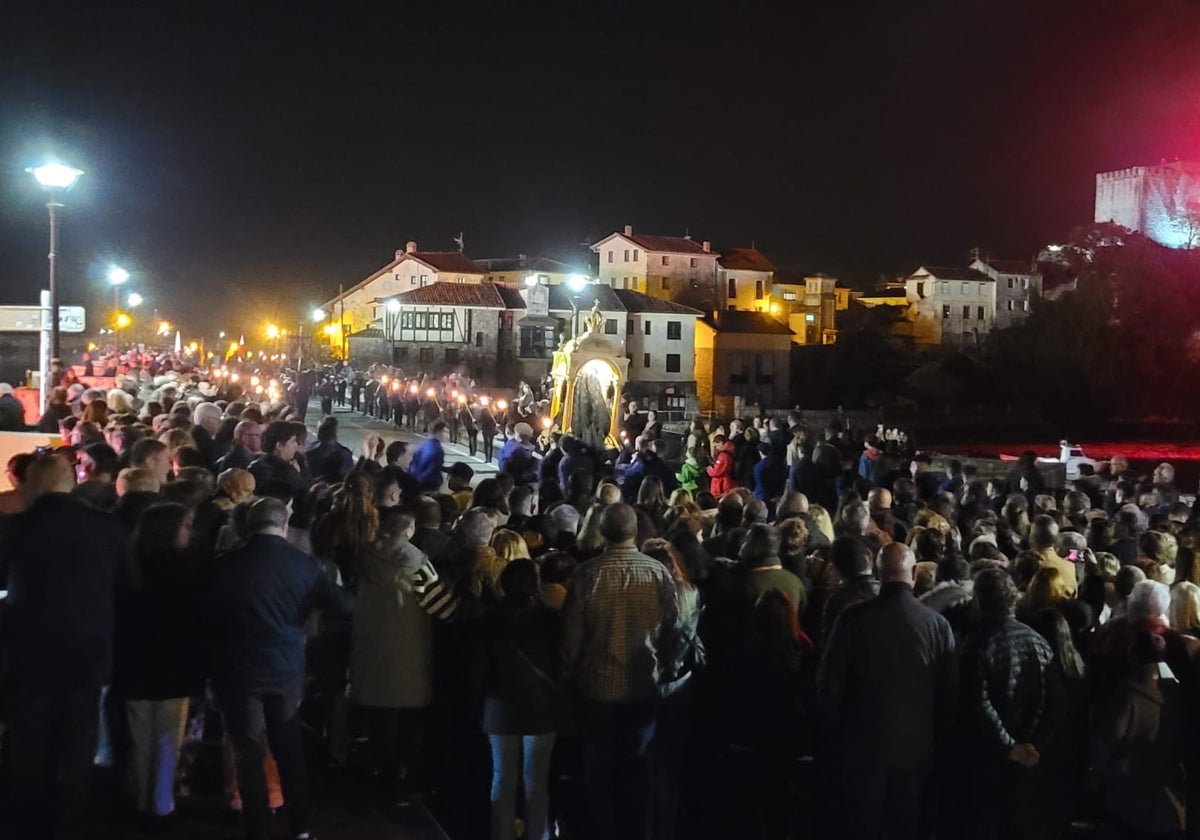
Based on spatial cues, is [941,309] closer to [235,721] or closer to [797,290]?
[797,290]

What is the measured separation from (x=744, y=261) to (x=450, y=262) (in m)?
22.3

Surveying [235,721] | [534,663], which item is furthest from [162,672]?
[534,663]

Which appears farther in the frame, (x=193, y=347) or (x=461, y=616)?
(x=193, y=347)

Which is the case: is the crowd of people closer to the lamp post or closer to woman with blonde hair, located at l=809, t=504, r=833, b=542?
woman with blonde hair, located at l=809, t=504, r=833, b=542

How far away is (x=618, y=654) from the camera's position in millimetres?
5203

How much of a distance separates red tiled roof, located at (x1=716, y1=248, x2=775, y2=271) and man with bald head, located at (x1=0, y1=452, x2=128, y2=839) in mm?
78846

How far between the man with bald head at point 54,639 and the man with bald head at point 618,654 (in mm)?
2224

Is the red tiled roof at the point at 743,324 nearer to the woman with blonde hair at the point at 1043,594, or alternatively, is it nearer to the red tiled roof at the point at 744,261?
the red tiled roof at the point at 744,261

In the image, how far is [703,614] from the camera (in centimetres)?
600

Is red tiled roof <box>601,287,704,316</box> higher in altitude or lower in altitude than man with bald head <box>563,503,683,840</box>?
higher

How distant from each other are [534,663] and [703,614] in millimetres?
1117

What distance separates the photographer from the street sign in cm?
1584

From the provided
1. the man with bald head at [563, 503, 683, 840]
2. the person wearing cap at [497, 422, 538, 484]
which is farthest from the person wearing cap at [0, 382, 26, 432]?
the man with bald head at [563, 503, 683, 840]

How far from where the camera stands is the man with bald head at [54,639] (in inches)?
202
